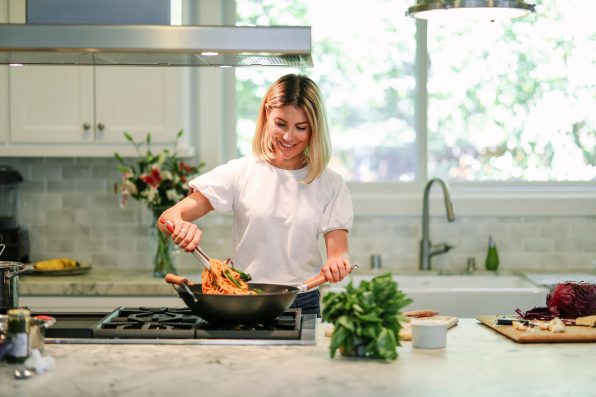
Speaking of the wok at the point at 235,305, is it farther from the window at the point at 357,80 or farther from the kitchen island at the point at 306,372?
the window at the point at 357,80

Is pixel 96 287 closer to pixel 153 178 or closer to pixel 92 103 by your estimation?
pixel 153 178

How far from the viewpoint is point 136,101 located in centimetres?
472

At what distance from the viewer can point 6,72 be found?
15.4 feet

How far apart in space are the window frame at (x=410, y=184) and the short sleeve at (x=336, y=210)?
1.41 m

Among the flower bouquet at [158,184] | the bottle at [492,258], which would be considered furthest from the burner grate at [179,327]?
the bottle at [492,258]

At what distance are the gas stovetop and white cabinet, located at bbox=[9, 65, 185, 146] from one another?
1.87m

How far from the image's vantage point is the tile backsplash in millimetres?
5059

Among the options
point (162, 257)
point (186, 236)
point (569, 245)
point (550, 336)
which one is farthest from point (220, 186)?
point (569, 245)

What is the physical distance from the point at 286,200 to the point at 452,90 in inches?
73.1

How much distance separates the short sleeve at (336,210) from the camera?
3535 mm

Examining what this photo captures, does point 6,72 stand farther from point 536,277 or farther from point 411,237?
point 536,277

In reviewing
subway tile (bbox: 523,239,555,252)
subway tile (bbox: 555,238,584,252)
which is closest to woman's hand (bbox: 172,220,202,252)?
subway tile (bbox: 523,239,555,252)

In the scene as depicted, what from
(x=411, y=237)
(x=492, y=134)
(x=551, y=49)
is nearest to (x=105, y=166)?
(x=411, y=237)

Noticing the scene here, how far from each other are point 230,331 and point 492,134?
8.96 ft
